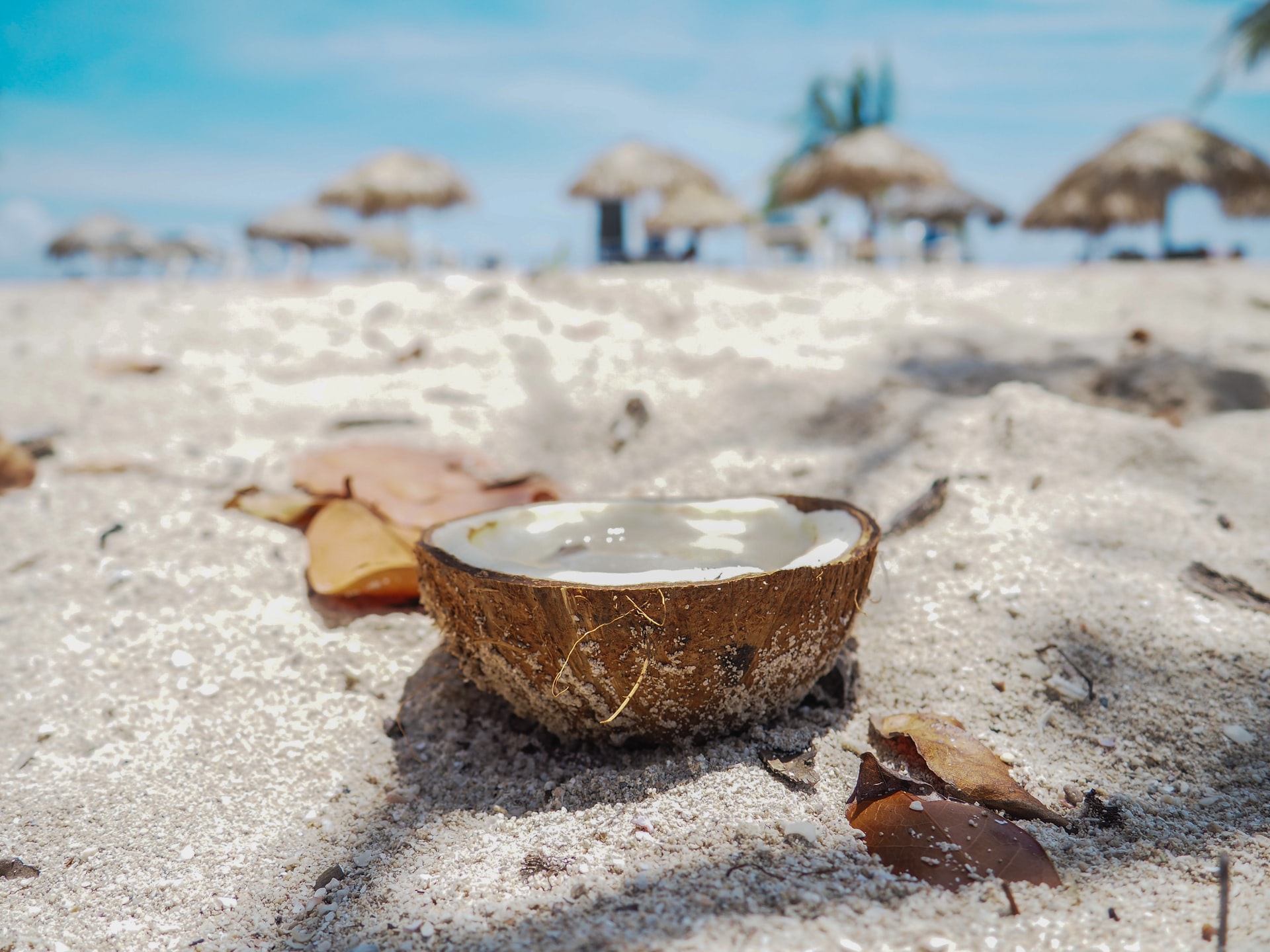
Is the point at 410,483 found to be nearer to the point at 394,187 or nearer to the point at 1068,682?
the point at 1068,682

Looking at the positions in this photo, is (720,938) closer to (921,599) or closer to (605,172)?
(921,599)

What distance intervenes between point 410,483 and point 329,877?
1.24 meters

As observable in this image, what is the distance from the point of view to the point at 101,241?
54.1 ft

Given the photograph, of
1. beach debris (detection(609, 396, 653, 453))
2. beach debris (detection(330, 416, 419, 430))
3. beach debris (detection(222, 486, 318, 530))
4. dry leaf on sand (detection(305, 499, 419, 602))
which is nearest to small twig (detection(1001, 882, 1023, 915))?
dry leaf on sand (detection(305, 499, 419, 602))

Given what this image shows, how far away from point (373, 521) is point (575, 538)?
65 cm

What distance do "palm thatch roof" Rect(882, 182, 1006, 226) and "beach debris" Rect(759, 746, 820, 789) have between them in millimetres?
16680

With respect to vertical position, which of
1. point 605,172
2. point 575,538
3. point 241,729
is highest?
point 605,172

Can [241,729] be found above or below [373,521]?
below

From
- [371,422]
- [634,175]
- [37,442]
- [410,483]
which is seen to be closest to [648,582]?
[410,483]

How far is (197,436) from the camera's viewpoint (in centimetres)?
285

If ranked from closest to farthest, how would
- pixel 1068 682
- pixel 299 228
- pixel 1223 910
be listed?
1. pixel 1223 910
2. pixel 1068 682
3. pixel 299 228

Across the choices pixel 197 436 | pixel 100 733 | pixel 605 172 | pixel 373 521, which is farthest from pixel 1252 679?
pixel 605 172

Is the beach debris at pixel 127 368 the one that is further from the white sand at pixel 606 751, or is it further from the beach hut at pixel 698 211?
the beach hut at pixel 698 211

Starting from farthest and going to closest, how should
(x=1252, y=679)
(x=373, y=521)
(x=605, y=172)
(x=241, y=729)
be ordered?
(x=605, y=172) → (x=373, y=521) → (x=241, y=729) → (x=1252, y=679)
